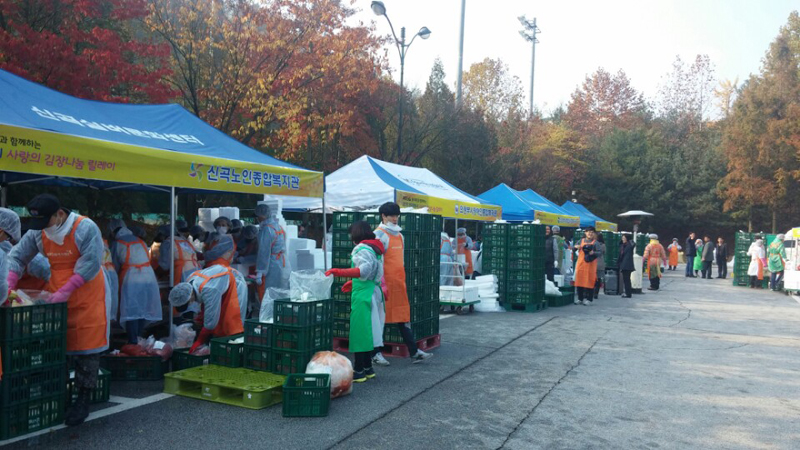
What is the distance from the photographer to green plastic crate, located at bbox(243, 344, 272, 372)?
6023 mm

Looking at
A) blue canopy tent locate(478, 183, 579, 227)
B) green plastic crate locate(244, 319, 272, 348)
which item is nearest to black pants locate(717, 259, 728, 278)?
blue canopy tent locate(478, 183, 579, 227)

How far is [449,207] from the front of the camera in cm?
1364

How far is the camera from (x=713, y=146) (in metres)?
43.9

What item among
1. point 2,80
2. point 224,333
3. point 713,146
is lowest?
point 224,333

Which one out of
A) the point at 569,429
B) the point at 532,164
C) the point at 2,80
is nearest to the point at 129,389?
the point at 2,80

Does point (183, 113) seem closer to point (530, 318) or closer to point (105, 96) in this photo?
point (105, 96)

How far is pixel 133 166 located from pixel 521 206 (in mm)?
14132

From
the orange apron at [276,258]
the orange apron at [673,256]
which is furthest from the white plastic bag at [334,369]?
the orange apron at [673,256]

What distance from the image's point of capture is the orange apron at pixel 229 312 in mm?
6707

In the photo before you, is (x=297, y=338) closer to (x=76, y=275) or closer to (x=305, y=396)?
(x=305, y=396)

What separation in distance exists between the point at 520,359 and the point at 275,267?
4051mm

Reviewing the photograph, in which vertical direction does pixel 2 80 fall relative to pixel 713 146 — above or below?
below

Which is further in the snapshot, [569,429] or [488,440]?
[569,429]

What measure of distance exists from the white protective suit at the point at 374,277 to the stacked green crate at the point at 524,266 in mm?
6778
